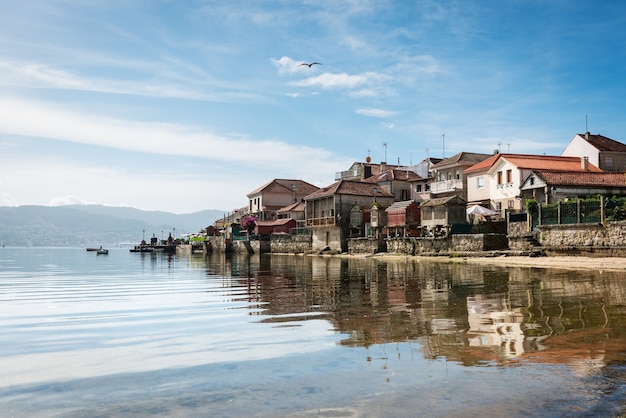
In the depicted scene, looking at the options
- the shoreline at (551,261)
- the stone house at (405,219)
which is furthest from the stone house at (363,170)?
the shoreline at (551,261)

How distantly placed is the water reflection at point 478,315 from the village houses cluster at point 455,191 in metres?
23.1

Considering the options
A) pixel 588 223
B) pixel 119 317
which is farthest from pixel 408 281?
pixel 588 223

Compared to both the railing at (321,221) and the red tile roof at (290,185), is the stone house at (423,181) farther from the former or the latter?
the red tile roof at (290,185)

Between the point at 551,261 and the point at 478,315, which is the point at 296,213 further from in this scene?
the point at 478,315

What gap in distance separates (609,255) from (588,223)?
3.30 metres

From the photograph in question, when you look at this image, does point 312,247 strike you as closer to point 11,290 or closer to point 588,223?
point 588,223

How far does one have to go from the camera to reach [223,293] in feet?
77.7

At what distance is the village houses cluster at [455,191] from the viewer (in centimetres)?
4731

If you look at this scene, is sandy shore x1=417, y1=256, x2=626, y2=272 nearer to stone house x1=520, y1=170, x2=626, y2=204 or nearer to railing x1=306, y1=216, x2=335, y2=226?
stone house x1=520, y1=170, x2=626, y2=204

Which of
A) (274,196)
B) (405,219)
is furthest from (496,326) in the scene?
(274,196)

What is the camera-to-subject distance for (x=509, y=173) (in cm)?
5288

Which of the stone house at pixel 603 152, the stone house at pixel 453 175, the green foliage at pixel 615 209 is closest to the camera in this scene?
the green foliage at pixel 615 209

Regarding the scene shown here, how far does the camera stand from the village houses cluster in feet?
155

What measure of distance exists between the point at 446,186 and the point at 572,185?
796 inches
